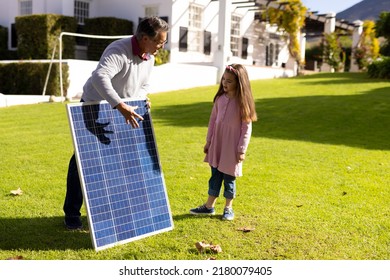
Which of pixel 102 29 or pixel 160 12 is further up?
pixel 160 12

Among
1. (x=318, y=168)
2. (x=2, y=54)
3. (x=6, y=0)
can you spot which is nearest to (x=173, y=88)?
(x=2, y=54)

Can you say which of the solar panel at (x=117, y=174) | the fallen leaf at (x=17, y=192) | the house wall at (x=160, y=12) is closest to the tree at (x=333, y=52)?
the house wall at (x=160, y=12)

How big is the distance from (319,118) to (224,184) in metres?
7.54

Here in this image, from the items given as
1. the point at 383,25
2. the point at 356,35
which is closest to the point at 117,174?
the point at 383,25

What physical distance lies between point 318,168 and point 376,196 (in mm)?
1455

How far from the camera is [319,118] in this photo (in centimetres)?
1180

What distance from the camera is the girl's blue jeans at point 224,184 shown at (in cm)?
484

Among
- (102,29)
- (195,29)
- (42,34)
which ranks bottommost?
(42,34)

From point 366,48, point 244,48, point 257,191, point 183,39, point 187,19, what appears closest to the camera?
point 257,191

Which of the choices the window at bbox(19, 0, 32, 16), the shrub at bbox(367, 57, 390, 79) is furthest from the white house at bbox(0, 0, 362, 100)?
the shrub at bbox(367, 57, 390, 79)

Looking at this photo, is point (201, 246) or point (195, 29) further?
point (195, 29)

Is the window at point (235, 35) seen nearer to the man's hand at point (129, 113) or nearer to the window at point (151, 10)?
the window at point (151, 10)

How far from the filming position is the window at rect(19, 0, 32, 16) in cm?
2342

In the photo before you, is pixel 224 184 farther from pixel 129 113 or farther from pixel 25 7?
pixel 25 7
